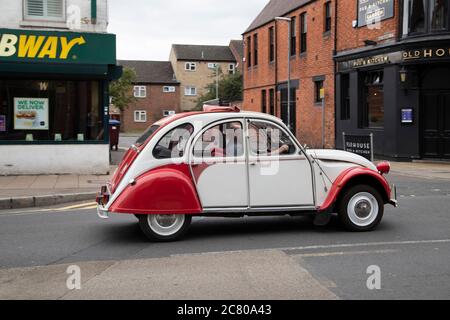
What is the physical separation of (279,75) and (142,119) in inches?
1505

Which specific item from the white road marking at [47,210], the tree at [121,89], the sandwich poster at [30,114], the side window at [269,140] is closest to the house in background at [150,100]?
the tree at [121,89]

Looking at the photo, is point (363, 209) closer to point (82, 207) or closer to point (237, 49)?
point (82, 207)

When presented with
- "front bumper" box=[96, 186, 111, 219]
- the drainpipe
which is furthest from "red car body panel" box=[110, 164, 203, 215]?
the drainpipe

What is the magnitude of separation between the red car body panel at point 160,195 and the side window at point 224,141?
0.53 m

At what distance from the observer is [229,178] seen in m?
7.52

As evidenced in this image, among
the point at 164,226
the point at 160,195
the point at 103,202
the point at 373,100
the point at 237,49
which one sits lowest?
the point at 164,226

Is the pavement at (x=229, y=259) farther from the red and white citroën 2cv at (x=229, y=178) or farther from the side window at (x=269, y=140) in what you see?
the side window at (x=269, y=140)

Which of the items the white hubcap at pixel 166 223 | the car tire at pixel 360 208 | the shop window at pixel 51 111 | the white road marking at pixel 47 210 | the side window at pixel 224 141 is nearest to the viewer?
the white hubcap at pixel 166 223

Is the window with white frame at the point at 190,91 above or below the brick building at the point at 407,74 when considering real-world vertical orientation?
above

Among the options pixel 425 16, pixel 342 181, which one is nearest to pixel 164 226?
pixel 342 181

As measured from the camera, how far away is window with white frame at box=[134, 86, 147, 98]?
67875 millimetres

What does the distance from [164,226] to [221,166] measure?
43.3 inches

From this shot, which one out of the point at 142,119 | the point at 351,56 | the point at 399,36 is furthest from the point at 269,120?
the point at 142,119

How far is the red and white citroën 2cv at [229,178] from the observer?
7.27 m
